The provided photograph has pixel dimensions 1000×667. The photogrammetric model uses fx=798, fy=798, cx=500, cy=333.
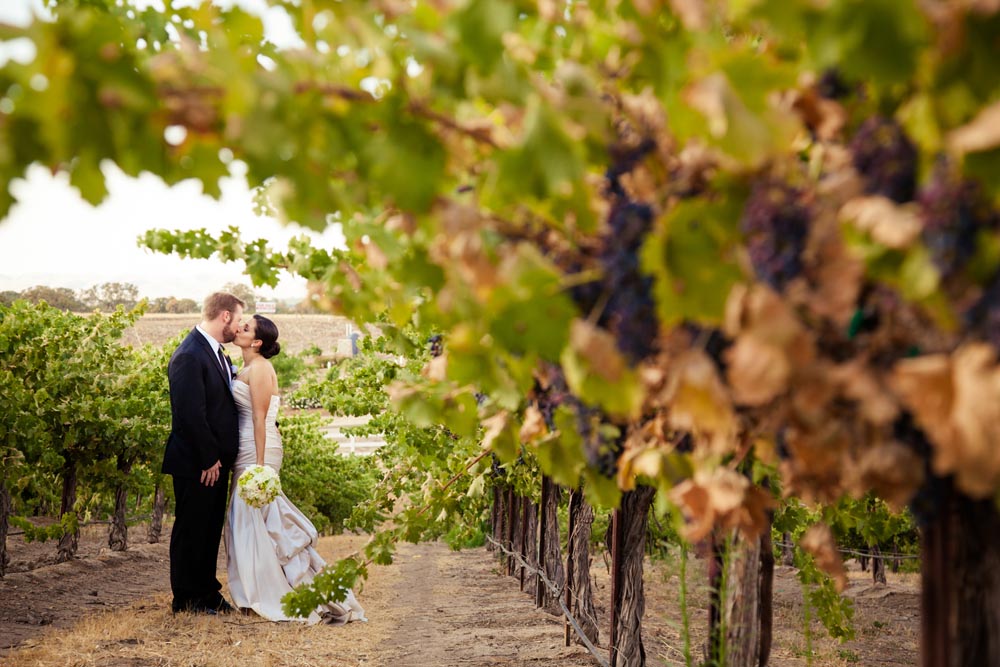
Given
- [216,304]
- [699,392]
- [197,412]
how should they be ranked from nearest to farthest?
[699,392] < [197,412] < [216,304]

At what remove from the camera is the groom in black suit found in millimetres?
5898

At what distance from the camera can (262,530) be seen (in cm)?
603

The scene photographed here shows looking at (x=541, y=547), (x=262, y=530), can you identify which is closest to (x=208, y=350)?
(x=262, y=530)

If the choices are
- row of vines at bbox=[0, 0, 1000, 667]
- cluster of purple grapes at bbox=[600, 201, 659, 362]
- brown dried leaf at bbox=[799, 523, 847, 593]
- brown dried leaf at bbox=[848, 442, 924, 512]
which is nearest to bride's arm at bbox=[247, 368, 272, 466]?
row of vines at bbox=[0, 0, 1000, 667]

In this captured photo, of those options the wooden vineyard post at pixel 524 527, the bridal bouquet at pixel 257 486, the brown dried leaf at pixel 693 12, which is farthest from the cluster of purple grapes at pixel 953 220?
the wooden vineyard post at pixel 524 527

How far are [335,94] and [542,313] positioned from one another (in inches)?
19.2

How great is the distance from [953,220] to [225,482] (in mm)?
6107

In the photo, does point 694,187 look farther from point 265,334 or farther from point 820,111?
point 265,334

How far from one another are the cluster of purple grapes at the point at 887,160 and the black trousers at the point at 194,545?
5626 millimetres

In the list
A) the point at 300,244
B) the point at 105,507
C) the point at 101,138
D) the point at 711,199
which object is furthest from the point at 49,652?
the point at 105,507

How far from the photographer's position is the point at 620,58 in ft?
5.03

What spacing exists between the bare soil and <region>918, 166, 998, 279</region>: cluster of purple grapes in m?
1.99

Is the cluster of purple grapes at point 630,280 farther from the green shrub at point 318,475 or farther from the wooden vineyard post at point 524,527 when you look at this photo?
the green shrub at point 318,475

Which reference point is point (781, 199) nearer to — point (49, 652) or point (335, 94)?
point (335, 94)
